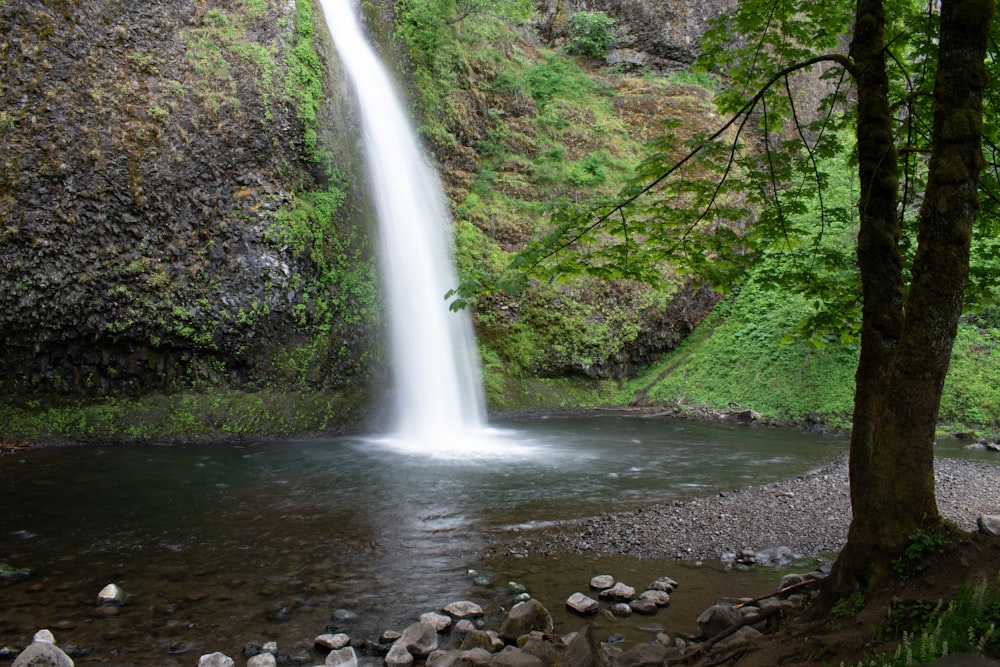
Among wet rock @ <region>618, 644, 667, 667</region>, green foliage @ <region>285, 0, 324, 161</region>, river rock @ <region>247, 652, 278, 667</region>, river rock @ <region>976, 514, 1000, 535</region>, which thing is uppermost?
green foliage @ <region>285, 0, 324, 161</region>

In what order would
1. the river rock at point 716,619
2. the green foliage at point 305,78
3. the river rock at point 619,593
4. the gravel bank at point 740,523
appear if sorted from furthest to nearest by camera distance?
the green foliage at point 305,78 → the gravel bank at point 740,523 → the river rock at point 619,593 → the river rock at point 716,619

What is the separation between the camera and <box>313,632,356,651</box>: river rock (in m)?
3.92

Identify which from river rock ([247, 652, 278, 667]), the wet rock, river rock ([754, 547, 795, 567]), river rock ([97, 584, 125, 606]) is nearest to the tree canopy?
the wet rock

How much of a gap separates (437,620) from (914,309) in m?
3.51

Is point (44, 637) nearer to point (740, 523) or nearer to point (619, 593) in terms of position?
point (619, 593)

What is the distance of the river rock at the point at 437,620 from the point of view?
4.16m

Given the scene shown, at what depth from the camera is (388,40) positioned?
58.0 feet

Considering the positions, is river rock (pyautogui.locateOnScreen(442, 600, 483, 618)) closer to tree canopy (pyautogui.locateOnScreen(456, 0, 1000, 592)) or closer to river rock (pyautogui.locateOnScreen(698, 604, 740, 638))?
river rock (pyautogui.locateOnScreen(698, 604, 740, 638))

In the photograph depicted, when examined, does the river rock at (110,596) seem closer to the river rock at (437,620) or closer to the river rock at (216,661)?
the river rock at (216,661)

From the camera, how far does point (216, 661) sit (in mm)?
3705

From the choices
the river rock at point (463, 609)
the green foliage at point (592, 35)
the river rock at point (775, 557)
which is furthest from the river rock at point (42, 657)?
the green foliage at point (592, 35)

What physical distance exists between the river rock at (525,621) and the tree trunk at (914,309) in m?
1.77

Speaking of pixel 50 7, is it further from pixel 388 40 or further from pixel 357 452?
pixel 357 452

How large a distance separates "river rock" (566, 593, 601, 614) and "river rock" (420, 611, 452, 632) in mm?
910
